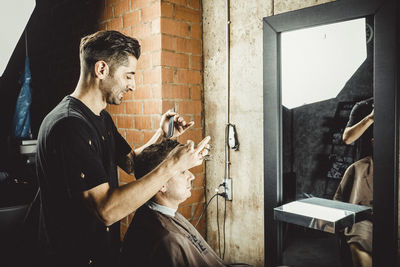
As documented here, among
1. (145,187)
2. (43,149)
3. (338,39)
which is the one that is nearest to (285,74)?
(338,39)

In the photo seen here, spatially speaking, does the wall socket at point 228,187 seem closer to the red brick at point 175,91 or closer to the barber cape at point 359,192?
the red brick at point 175,91

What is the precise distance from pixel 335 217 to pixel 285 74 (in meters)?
0.82

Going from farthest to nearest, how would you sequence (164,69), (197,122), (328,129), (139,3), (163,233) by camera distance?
(197,122), (139,3), (164,69), (328,129), (163,233)

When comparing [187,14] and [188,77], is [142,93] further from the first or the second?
[187,14]

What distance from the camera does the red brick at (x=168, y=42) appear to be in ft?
7.01

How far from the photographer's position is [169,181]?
1.62 meters

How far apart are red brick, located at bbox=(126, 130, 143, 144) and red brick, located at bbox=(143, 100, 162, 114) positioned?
0.59 feet

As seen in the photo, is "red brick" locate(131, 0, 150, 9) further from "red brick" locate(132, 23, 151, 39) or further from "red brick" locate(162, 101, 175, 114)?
→ "red brick" locate(162, 101, 175, 114)

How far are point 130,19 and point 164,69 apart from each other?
51 cm

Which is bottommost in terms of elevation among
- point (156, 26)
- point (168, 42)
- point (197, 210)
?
point (197, 210)

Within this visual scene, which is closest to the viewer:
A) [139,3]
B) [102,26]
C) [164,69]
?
[164,69]

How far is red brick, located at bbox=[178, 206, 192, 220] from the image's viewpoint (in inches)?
89.1

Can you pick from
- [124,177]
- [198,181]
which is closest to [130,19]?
[124,177]

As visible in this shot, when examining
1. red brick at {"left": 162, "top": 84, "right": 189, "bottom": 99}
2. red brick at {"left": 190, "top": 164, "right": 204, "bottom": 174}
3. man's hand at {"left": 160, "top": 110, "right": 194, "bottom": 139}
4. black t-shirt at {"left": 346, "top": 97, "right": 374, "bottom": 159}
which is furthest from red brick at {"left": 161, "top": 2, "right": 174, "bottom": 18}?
black t-shirt at {"left": 346, "top": 97, "right": 374, "bottom": 159}
